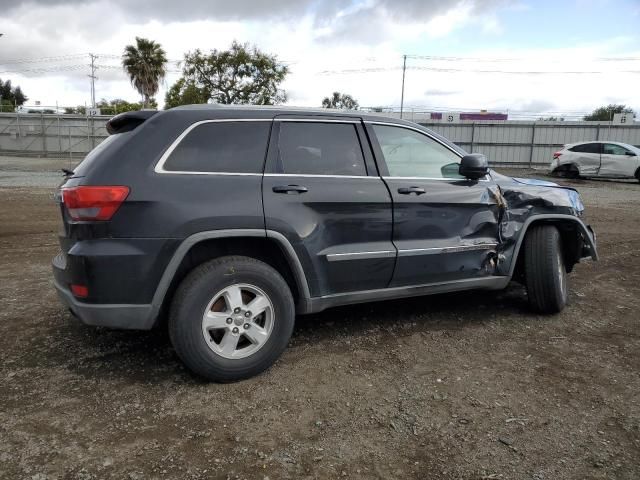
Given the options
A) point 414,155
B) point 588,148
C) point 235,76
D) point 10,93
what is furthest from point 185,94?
point 10,93

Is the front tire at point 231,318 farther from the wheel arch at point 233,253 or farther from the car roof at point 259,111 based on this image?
the car roof at point 259,111

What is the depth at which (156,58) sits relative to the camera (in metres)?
42.8

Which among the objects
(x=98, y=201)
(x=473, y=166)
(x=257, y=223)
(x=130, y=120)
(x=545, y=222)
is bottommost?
(x=545, y=222)

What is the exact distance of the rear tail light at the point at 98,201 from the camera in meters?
2.99

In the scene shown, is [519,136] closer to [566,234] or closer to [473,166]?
[566,234]

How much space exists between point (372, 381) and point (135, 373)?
5.04 feet

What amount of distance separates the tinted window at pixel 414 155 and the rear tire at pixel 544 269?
3.07 ft

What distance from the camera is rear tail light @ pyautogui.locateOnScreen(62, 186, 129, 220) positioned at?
2988 millimetres

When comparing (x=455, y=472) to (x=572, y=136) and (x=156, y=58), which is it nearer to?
(x=572, y=136)

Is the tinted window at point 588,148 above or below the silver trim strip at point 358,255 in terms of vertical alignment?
above

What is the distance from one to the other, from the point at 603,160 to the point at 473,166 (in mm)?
17669

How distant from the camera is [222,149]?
11.0ft

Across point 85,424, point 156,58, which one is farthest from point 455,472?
point 156,58

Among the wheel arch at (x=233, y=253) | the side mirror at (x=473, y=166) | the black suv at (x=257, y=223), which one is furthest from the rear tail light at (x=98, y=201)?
the side mirror at (x=473, y=166)
